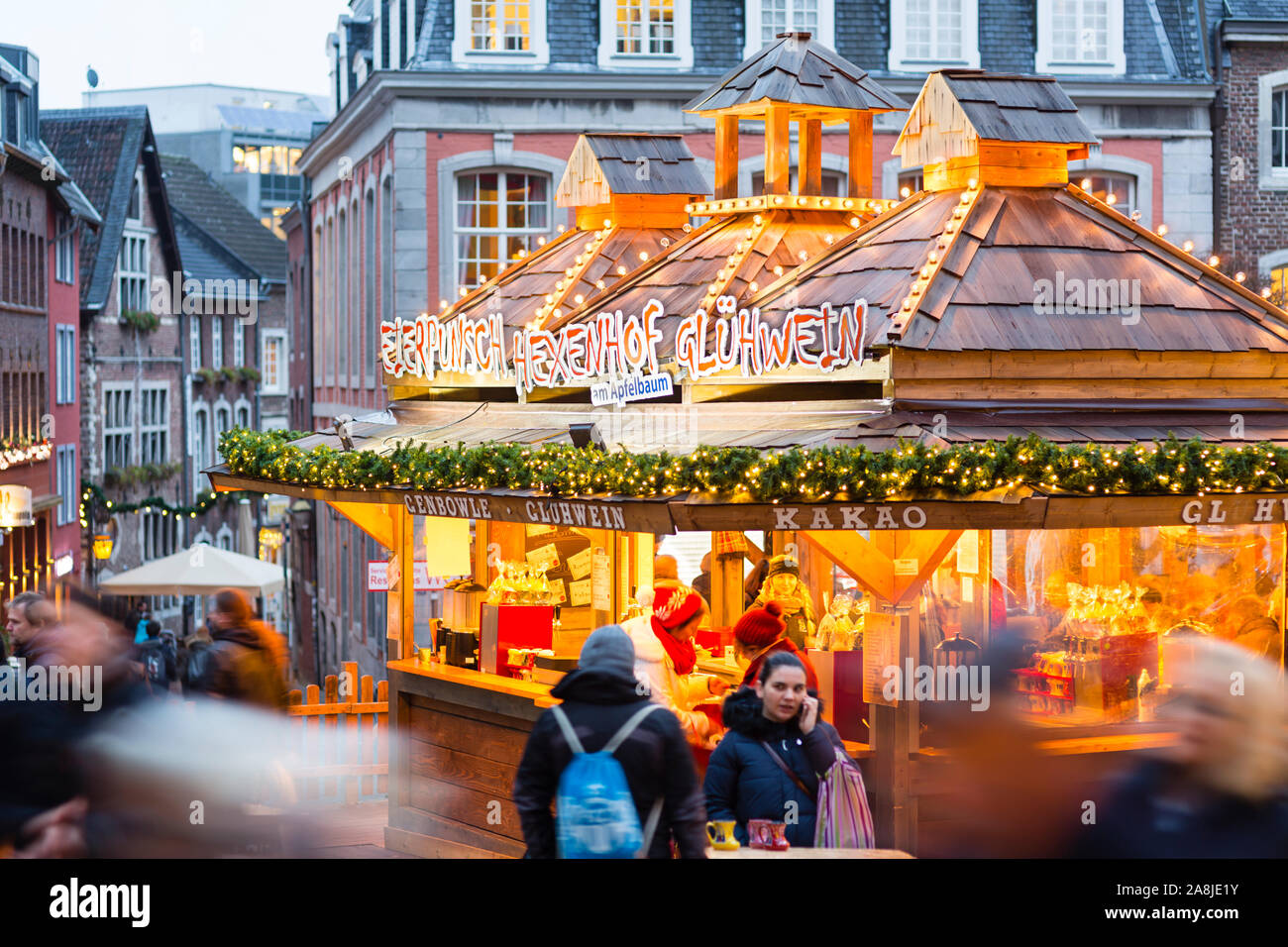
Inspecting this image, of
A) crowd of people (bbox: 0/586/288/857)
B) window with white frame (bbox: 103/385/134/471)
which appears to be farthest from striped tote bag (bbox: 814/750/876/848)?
window with white frame (bbox: 103/385/134/471)

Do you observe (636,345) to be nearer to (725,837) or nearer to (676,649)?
(676,649)

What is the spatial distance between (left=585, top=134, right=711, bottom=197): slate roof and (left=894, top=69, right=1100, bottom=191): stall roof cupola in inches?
166

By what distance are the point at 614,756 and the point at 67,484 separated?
3610 cm

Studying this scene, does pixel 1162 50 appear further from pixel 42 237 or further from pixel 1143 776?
pixel 42 237

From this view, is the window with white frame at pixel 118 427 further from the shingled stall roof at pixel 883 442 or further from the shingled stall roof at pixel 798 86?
the shingled stall roof at pixel 883 442

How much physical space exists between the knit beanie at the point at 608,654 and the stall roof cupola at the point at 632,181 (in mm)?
10214

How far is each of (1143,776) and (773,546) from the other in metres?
5.10

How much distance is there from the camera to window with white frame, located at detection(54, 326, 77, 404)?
42.2 metres

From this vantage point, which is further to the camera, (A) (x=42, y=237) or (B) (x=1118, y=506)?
(A) (x=42, y=237)

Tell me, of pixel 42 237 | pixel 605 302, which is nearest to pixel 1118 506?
pixel 605 302

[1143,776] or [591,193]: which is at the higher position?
[591,193]

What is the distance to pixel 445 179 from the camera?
27438 mm

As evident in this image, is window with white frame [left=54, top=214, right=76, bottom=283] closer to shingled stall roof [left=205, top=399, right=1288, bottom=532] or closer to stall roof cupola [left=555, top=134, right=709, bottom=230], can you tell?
stall roof cupola [left=555, top=134, right=709, bottom=230]

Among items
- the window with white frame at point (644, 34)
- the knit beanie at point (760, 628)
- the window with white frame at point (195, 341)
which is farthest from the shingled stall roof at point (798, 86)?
the window with white frame at point (195, 341)
